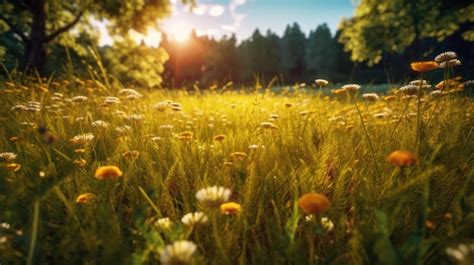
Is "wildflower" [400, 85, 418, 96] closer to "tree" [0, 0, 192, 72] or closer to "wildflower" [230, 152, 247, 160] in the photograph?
"wildflower" [230, 152, 247, 160]

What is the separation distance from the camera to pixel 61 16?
452 inches

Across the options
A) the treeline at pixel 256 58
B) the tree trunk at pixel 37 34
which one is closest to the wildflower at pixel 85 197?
the tree trunk at pixel 37 34

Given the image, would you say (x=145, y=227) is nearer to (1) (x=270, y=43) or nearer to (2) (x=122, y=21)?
(2) (x=122, y=21)

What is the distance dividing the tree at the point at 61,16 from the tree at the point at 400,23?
9.47 meters

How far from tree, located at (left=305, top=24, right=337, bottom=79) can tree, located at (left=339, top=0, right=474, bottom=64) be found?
1198 inches

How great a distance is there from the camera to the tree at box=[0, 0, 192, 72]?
33.3ft

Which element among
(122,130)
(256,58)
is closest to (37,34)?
(122,130)

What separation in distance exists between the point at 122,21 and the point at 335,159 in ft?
36.0

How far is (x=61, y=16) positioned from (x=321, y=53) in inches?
1768

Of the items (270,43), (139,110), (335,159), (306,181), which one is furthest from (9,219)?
(270,43)

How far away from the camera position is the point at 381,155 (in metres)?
1.56

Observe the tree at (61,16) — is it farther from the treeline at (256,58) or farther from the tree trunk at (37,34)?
the treeline at (256,58)

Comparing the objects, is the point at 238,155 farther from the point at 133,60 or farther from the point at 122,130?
the point at 133,60

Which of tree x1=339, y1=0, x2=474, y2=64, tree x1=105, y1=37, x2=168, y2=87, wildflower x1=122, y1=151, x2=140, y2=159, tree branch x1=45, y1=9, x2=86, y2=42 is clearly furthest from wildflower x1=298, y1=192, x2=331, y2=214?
tree x1=339, y1=0, x2=474, y2=64
